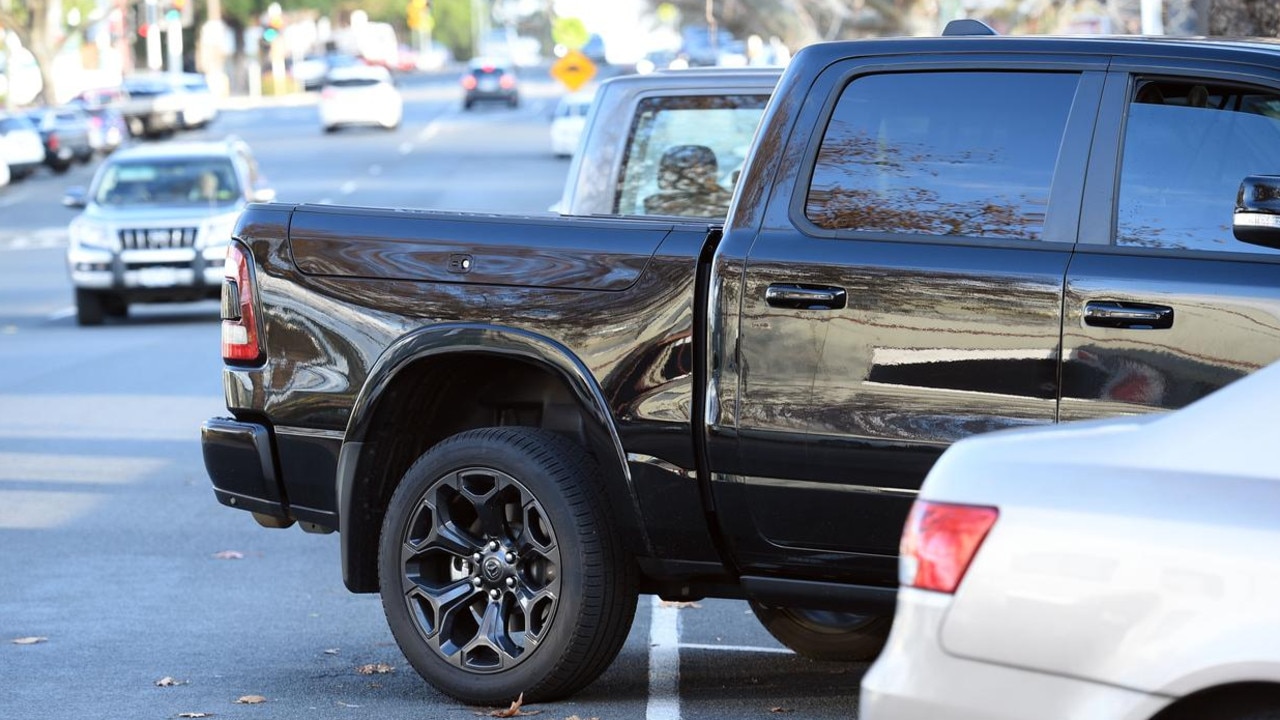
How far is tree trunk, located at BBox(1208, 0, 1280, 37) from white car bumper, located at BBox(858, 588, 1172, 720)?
8684 mm

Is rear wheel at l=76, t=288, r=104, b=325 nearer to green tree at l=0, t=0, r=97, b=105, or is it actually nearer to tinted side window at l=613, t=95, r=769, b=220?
tinted side window at l=613, t=95, r=769, b=220

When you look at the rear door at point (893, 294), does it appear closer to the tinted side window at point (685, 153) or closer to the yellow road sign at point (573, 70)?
the tinted side window at point (685, 153)

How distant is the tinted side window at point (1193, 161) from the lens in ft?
17.1

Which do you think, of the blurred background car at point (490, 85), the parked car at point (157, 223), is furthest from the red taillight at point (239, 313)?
the blurred background car at point (490, 85)

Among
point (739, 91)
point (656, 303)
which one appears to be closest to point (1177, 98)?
point (656, 303)

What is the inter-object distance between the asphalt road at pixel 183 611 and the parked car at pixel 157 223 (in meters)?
2.91

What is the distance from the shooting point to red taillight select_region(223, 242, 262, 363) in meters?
6.41

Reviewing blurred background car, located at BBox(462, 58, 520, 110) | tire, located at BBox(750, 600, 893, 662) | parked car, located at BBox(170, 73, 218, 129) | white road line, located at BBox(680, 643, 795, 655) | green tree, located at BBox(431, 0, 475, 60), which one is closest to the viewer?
tire, located at BBox(750, 600, 893, 662)

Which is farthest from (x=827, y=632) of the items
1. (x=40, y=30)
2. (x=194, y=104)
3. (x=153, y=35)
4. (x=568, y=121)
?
(x=153, y=35)

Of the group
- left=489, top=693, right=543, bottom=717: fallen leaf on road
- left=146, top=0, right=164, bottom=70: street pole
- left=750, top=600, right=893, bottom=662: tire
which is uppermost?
left=489, top=693, right=543, bottom=717: fallen leaf on road

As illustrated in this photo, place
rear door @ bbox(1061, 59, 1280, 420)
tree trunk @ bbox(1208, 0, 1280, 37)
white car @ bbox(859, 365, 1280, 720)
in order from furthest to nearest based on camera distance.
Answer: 1. tree trunk @ bbox(1208, 0, 1280, 37)
2. rear door @ bbox(1061, 59, 1280, 420)
3. white car @ bbox(859, 365, 1280, 720)

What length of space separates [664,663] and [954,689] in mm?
3448

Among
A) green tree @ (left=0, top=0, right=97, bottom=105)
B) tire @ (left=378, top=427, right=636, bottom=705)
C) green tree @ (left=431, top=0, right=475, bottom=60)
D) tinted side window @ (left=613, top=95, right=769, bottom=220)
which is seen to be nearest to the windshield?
tinted side window @ (left=613, top=95, right=769, bottom=220)

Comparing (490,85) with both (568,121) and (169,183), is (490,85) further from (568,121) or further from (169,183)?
(169,183)
